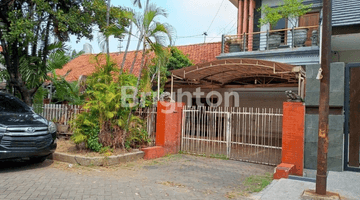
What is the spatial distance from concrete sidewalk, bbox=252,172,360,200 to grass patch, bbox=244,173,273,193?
24 cm

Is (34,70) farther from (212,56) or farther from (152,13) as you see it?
(212,56)

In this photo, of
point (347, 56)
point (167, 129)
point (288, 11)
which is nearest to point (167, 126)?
point (167, 129)

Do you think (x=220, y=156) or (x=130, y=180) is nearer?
(x=130, y=180)

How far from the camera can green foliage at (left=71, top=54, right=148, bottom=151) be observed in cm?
756

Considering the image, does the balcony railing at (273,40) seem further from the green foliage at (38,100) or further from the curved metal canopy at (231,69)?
the green foliage at (38,100)

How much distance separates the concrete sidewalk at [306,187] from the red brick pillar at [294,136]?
0.62 metres

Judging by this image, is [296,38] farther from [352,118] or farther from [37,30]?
[37,30]

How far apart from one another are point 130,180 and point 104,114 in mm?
2314

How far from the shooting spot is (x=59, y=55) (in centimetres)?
974

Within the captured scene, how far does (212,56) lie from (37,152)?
32.9ft

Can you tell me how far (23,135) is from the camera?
6277 mm

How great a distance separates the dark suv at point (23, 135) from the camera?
6098 mm

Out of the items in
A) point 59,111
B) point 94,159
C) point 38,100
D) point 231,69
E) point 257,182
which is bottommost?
point 257,182

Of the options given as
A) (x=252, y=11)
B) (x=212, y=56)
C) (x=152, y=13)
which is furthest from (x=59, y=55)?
(x=252, y=11)
